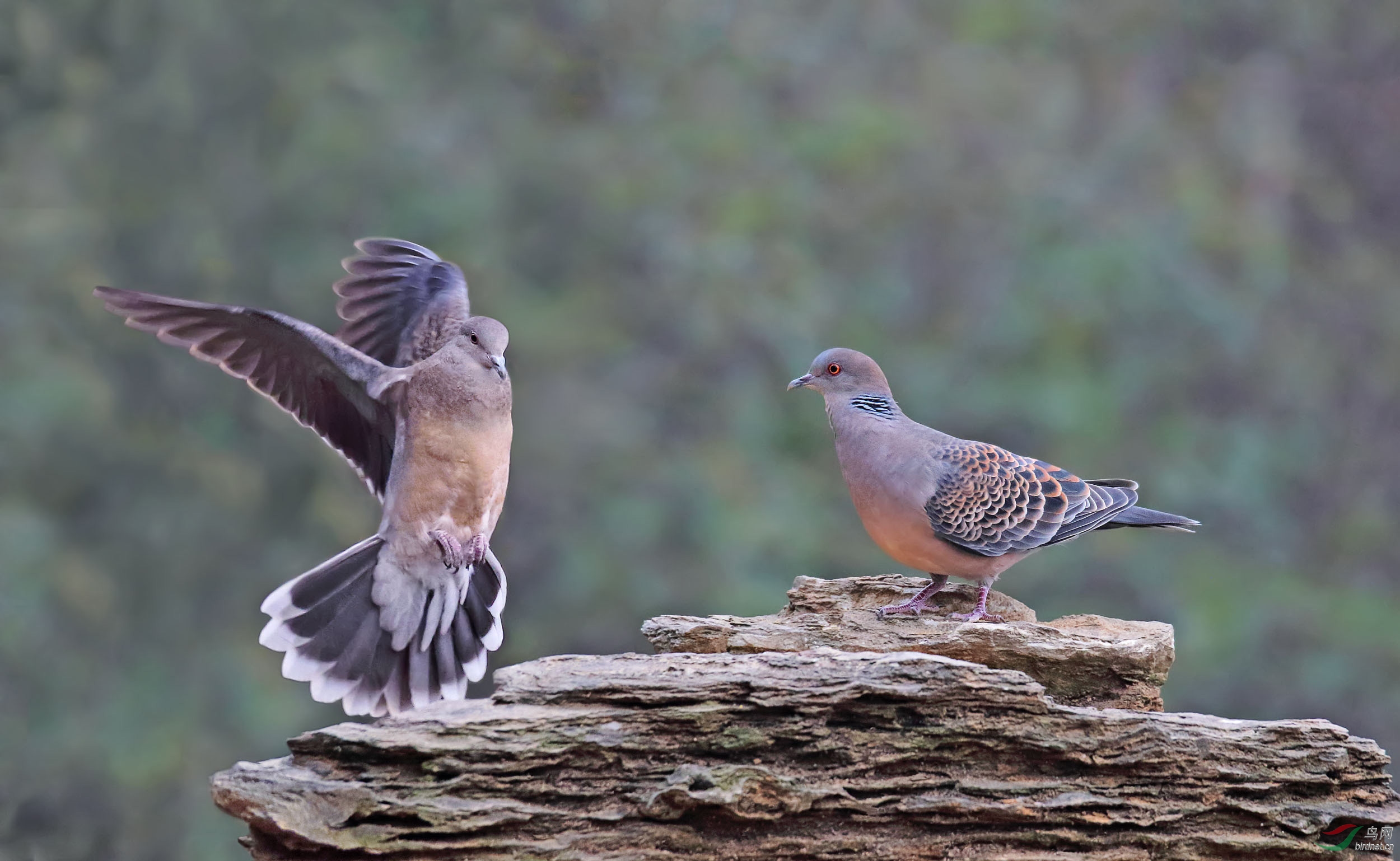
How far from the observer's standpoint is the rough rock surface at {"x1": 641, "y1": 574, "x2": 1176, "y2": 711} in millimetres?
2707

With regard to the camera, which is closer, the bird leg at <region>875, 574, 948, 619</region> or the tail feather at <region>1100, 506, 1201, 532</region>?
the bird leg at <region>875, 574, 948, 619</region>

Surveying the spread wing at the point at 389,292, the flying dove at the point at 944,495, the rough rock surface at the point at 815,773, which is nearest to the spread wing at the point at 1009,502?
the flying dove at the point at 944,495

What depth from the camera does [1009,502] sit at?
9.90 ft

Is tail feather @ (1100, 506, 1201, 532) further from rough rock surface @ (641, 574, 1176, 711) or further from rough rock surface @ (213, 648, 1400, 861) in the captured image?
rough rock surface @ (213, 648, 1400, 861)

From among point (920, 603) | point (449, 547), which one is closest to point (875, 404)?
point (920, 603)

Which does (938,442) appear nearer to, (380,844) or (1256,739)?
(1256,739)

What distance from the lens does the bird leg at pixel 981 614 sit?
294 centimetres

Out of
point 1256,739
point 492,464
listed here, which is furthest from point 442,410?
point 1256,739

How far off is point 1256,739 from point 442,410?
1.78 meters

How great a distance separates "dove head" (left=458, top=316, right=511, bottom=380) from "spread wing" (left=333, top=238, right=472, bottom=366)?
0.40 metres

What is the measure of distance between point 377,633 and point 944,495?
1336 millimetres

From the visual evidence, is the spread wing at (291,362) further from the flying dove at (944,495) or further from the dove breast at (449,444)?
the flying dove at (944,495)

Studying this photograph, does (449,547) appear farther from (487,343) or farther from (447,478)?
(487,343)

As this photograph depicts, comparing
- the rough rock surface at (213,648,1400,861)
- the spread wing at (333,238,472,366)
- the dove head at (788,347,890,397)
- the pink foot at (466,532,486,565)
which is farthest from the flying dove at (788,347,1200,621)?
the spread wing at (333,238,472,366)
